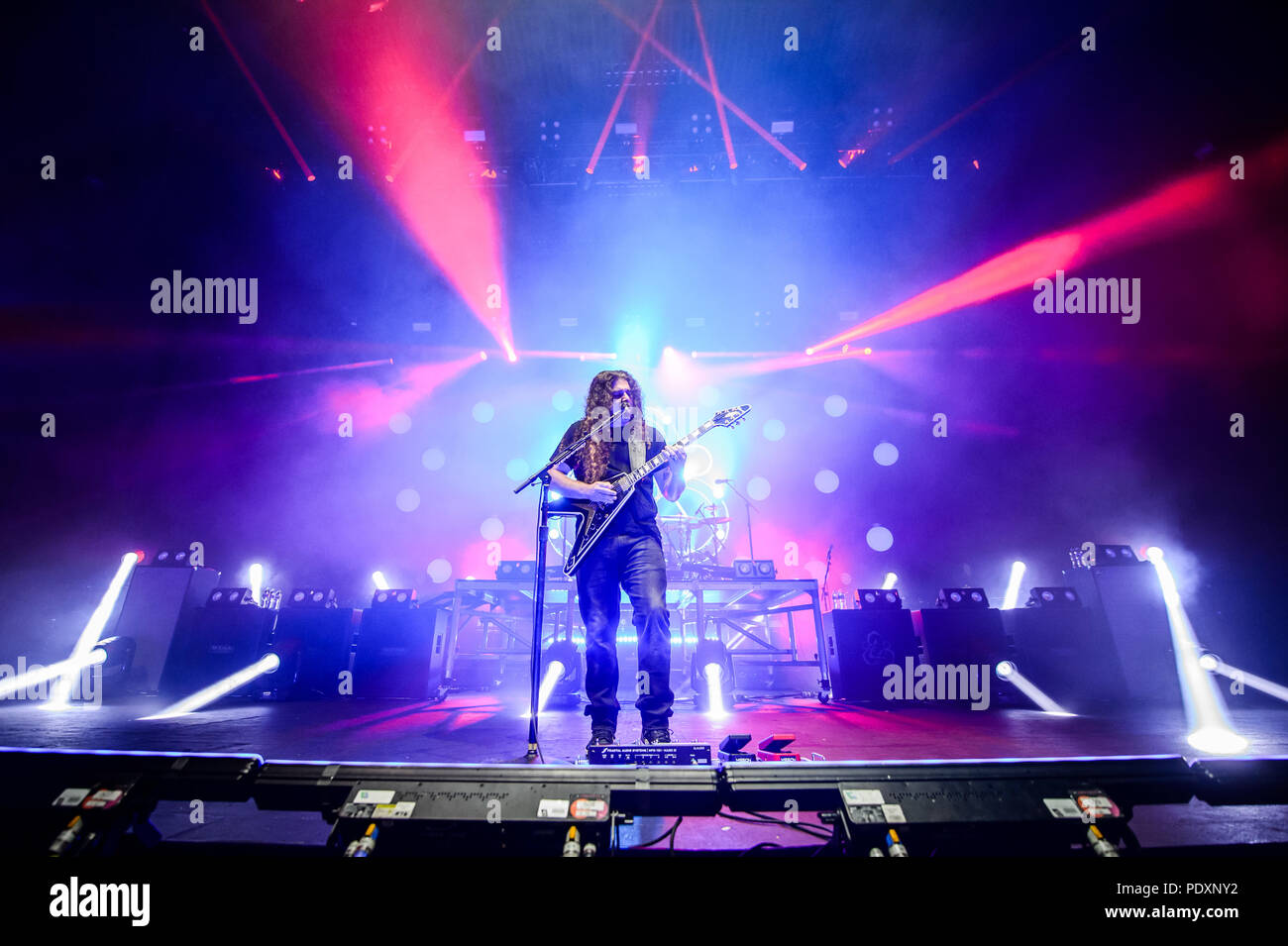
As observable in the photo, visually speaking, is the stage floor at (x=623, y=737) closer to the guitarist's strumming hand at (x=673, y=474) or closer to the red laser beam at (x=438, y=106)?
the guitarist's strumming hand at (x=673, y=474)

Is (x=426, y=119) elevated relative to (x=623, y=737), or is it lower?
elevated

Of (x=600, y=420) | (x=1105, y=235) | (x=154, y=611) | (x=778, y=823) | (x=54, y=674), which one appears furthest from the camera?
(x=1105, y=235)

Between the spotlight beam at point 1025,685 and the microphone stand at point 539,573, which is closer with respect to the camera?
the microphone stand at point 539,573

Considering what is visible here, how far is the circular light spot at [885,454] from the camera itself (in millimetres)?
10828

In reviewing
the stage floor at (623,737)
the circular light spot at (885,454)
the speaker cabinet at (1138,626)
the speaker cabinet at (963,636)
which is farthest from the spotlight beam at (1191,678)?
the circular light spot at (885,454)

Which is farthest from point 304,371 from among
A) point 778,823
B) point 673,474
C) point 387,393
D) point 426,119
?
point 778,823

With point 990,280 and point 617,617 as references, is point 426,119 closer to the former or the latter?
Answer: point 617,617

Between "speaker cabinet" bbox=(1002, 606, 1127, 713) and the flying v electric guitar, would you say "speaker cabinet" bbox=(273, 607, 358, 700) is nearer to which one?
the flying v electric guitar

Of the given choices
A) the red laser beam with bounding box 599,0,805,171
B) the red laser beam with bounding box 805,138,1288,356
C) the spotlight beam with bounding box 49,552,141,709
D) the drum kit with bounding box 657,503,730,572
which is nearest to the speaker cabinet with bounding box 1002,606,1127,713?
the drum kit with bounding box 657,503,730,572

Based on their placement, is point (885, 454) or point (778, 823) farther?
point (885, 454)

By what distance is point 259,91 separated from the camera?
7031mm

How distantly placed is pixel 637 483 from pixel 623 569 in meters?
0.53

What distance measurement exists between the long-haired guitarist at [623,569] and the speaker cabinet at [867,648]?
363cm
